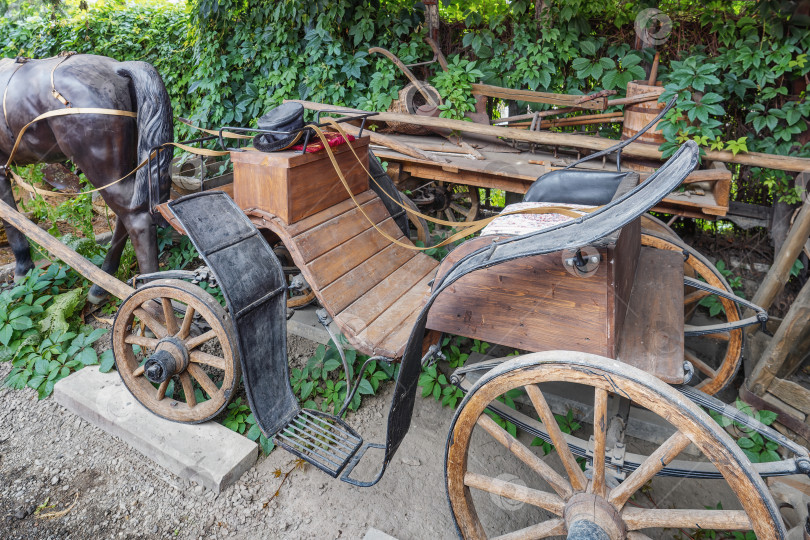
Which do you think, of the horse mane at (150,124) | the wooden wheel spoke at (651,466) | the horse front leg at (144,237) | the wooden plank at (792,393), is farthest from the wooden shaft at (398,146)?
the wooden wheel spoke at (651,466)

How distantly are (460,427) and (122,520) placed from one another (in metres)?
1.80

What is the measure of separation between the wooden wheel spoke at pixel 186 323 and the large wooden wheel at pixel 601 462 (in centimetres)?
163

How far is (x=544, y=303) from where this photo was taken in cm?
184

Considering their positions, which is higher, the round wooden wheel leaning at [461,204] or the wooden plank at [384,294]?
the wooden plank at [384,294]

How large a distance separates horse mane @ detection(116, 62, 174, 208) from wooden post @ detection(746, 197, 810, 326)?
13.2 ft

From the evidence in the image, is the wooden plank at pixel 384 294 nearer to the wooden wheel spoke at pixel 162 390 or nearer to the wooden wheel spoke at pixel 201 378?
the wooden wheel spoke at pixel 201 378

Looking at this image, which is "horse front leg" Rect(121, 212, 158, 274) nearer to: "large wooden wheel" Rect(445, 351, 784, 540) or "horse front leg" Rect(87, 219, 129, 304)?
"horse front leg" Rect(87, 219, 129, 304)

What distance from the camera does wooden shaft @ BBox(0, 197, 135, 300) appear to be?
9.93 feet

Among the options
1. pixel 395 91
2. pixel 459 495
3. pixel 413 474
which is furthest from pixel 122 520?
pixel 395 91

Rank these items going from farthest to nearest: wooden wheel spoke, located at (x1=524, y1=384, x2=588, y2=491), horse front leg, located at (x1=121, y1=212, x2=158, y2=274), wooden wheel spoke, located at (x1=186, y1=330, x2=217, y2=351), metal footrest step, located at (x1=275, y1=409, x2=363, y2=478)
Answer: horse front leg, located at (x1=121, y1=212, x2=158, y2=274)
wooden wheel spoke, located at (x1=186, y1=330, x2=217, y2=351)
metal footrest step, located at (x1=275, y1=409, x2=363, y2=478)
wooden wheel spoke, located at (x1=524, y1=384, x2=588, y2=491)

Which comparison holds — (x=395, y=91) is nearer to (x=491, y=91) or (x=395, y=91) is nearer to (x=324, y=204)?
(x=491, y=91)

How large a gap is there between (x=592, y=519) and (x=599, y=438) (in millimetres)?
268

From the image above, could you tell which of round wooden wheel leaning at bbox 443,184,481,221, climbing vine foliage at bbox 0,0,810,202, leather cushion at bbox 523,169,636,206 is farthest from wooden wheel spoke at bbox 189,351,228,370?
climbing vine foliage at bbox 0,0,810,202

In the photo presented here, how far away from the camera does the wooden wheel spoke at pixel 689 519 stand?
56.3 inches
